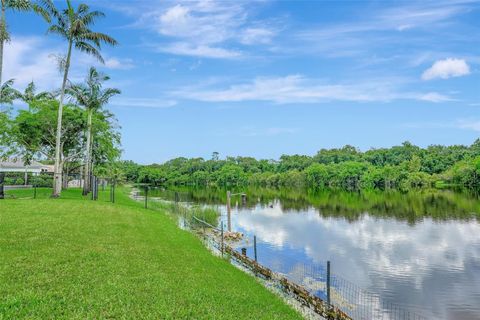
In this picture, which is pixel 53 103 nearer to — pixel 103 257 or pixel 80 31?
pixel 80 31

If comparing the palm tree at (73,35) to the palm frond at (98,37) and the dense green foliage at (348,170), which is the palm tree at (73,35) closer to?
the palm frond at (98,37)

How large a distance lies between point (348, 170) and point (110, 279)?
132m

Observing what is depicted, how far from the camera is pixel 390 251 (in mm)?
29203

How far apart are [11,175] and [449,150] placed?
13135 cm

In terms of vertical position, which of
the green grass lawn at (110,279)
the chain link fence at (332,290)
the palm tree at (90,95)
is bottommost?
the chain link fence at (332,290)

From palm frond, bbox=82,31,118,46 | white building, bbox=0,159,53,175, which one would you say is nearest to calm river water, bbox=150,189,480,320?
palm frond, bbox=82,31,118,46

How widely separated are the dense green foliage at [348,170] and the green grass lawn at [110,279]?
343 ft

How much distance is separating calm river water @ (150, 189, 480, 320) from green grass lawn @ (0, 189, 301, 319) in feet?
23.4

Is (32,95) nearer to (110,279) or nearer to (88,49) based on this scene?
(88,49)

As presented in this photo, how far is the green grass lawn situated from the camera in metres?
8.40

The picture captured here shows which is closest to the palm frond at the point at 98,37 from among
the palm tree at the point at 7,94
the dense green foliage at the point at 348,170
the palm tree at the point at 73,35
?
the palm tree at the point at 73,35

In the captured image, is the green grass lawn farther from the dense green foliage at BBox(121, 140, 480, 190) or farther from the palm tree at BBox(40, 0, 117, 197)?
the dense green foliage at BBox(121, 140, 480, 190)

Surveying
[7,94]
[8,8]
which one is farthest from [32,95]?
[8,8]

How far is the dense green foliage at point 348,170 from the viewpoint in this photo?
11788 centimetres
